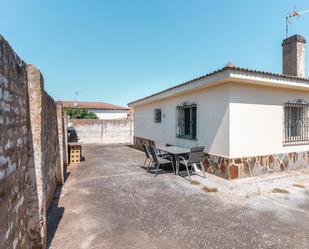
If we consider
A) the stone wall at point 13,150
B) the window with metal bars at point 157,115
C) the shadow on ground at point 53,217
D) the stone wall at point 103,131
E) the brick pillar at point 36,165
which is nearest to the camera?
the stone wall at point 13,150

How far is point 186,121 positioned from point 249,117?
9.21 ft

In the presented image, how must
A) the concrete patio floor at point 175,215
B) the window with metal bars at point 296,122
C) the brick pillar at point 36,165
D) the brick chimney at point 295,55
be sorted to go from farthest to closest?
1. the brick chimney at point 295,55
2. the window with metal bars at point 296,122
3. the concrete patio floor at point 175,215
4. the brick pillar at point 36,165

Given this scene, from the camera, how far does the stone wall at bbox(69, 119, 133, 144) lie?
53.5 ft

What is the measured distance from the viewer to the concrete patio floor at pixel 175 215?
2789 mm

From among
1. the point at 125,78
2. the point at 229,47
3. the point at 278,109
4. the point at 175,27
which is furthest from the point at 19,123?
the point at 125,78

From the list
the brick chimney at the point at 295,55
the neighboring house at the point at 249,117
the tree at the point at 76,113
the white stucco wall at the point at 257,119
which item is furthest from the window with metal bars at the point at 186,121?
the tree at the point at 76,113

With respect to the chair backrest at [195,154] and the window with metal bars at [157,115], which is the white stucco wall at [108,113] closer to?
the window with metal bars at [157,115]

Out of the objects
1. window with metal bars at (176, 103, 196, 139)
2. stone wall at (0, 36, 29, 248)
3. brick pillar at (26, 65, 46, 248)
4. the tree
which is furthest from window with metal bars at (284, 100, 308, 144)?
the tree

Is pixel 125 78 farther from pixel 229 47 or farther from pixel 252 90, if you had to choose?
pixel 252 90

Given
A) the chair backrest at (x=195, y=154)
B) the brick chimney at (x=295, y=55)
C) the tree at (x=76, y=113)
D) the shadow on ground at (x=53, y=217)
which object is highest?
the brick chimney at (x=295, y=55)

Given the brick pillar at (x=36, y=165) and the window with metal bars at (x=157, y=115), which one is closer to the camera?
the brick pillar at (x=36, y=165)

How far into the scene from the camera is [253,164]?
6.18 meters

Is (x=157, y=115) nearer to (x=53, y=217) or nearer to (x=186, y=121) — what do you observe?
(x=186, y=121)

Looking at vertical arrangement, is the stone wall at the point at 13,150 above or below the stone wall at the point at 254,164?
above
